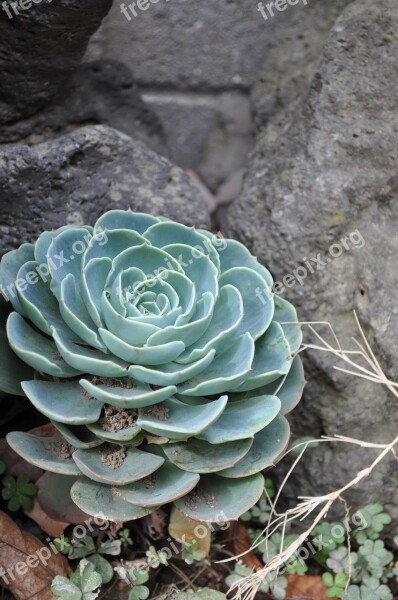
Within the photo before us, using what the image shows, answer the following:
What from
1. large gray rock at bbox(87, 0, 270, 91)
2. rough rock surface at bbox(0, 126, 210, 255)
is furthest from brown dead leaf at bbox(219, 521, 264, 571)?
large gray rock at bbox(87, 0, 270, 91)

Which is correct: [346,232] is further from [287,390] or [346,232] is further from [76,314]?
[76,314]

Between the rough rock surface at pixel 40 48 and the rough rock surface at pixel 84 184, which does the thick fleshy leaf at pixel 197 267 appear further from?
the rough rock surface at pixel 40 48

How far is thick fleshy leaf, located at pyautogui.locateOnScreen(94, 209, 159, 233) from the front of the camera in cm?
142

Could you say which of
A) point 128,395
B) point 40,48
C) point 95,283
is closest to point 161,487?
point 128,395

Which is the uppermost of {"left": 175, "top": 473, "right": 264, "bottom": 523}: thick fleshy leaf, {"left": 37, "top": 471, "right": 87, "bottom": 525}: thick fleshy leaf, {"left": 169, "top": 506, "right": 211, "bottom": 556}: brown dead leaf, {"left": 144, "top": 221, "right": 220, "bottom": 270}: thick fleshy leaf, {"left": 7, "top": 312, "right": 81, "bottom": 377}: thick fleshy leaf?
{"left": 7, "top": 312, "right": 81, "bottom": 377}: thick fleshy leaf

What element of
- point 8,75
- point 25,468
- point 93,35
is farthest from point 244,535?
point 93,35

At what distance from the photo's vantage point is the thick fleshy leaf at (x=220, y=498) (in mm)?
1259

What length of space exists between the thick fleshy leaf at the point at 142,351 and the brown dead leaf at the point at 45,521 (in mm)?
434

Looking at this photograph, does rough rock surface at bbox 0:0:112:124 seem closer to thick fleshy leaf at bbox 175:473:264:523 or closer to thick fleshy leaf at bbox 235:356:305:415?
thick fleshy leaf at bbox 235:356:305:415

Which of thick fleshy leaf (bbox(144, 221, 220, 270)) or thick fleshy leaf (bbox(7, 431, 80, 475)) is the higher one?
thick fleshy leaf (bbox(144, 221, 220, 270))

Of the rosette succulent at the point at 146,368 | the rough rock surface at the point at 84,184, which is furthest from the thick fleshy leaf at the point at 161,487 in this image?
the rough rock surface at the point at 84,184

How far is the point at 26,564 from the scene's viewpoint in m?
1.38

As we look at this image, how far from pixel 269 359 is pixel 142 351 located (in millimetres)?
294

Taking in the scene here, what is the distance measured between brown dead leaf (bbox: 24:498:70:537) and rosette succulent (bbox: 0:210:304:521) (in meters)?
0.10
